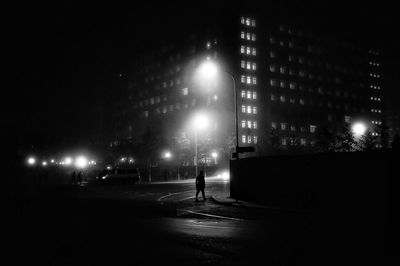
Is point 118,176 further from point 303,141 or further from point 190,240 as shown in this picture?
point 303,141

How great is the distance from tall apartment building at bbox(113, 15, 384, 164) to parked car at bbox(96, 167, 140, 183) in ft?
162

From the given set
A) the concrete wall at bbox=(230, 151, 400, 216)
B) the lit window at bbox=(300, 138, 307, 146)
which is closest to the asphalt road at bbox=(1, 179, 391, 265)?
the concrete wall at bbox=(230, 151, 400, 216)

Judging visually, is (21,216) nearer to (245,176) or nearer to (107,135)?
(245,176)

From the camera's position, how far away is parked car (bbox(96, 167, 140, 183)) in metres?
45.7

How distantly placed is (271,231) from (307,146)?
111011 millimetres

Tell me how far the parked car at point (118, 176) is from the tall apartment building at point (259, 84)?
4925 centimetres

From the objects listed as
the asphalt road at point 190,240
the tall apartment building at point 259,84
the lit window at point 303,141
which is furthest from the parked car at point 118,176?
the lit window at point 303,141

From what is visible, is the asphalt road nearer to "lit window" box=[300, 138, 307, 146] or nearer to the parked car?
the parked car

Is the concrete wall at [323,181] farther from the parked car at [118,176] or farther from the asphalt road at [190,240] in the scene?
the parked car at [118,176]

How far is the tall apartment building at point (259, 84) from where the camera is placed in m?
111

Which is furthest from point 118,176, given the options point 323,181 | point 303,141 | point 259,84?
point 303,141

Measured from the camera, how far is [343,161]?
1862 cm

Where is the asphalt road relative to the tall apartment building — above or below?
below

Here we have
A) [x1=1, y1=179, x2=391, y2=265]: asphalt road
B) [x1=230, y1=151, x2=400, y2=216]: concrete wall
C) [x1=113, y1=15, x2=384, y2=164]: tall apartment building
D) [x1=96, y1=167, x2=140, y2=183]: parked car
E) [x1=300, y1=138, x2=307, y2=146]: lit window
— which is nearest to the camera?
[x1=1, y1=179, x2=391, y2=265]: asphalt road
